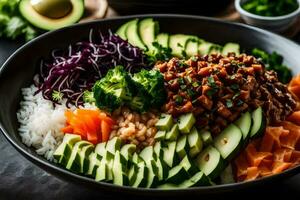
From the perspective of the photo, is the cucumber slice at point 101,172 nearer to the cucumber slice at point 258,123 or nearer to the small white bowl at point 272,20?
the cucumber slice at point 258,123

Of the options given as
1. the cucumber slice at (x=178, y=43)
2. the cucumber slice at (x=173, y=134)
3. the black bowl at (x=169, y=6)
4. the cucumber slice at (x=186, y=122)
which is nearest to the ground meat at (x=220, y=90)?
the cucumber slice at (x=186, y=122)

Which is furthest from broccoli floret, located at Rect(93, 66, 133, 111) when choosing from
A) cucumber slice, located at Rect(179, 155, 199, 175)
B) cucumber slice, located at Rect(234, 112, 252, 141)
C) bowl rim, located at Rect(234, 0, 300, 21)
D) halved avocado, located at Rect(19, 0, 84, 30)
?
bowl rim, located at Rect(234, 0, 300, 21)

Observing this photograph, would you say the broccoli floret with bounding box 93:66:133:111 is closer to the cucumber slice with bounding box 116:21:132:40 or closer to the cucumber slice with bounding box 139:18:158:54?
the cucumber slice with bounding box 139:18:158:54

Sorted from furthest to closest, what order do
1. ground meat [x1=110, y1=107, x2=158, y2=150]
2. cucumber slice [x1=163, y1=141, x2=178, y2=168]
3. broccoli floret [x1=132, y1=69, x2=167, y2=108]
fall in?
broccoli floret [x1=132, y1=69, x2=167, y2=108] → ground meat [x1=110, y1=107, x2=158, y2=150] → cucumber slice [x1=163, y1=141, x2=178, y2=168]

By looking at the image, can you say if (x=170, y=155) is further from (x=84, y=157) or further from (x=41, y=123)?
(x=41, y=123)

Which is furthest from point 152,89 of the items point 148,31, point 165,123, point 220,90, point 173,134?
point 148,31

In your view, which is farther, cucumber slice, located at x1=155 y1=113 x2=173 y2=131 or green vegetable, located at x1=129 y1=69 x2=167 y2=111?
green vegetable, located at x1=129 y1=69 x2=167 y2=111
